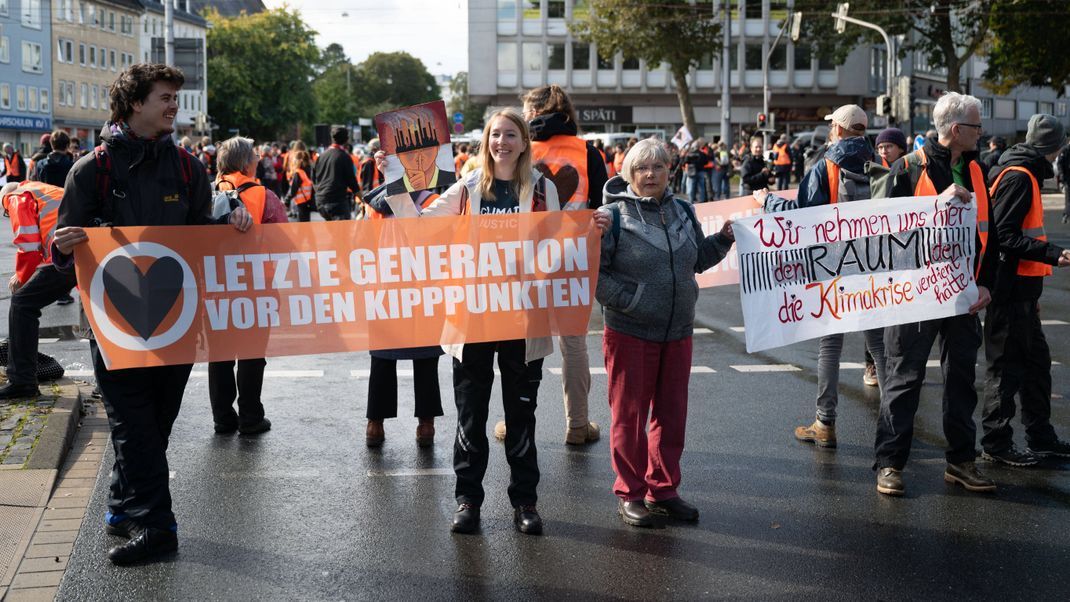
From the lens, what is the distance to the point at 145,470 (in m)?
5.30

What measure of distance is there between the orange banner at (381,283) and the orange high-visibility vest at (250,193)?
1879 millimetres

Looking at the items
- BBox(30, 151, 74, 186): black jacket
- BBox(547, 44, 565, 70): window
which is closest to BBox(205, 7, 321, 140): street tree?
BBox(547, 44, 565, 70): window

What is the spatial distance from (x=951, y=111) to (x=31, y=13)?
7661 cm

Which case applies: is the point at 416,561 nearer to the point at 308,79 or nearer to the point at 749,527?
the point at 749,527

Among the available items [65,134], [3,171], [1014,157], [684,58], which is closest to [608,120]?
[684,58]

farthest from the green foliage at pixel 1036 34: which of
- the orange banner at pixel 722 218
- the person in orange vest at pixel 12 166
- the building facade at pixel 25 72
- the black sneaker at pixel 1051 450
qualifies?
the building facade at pixel 25 72

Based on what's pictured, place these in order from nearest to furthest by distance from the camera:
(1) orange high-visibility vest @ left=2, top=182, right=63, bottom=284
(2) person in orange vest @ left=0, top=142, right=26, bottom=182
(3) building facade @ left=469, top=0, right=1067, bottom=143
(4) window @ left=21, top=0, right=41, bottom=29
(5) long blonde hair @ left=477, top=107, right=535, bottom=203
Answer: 1. (5) long blonde hair @ left=477, top=107, right=535, bottom=203
2. (1) orange high-visibility vest @ left=2, top=182, right=63, bottom=284
3. (2) person in orange vest @ left=0, top=142, right=26, bottom=182
4. (4) window @ left=21, top=0, right=41, bottom=29
5. (3) building facade @ left=469, top=0, right=1067, bottom=143

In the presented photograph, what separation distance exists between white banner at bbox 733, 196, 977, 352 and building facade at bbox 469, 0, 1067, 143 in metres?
70.6

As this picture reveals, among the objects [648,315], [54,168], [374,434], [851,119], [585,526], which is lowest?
[585,526]

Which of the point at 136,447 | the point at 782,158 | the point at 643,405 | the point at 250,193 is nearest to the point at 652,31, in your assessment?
the point at 782,158

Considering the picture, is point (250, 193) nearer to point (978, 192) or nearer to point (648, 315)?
point (648, 315)

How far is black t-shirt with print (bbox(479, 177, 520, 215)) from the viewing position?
18.6 ft

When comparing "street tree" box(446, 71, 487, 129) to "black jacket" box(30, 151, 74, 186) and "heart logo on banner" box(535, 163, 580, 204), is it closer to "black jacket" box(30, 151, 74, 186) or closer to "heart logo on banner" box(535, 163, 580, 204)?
"black jacket" box(30, 151, 74, 186)

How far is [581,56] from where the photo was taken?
78.0 m
